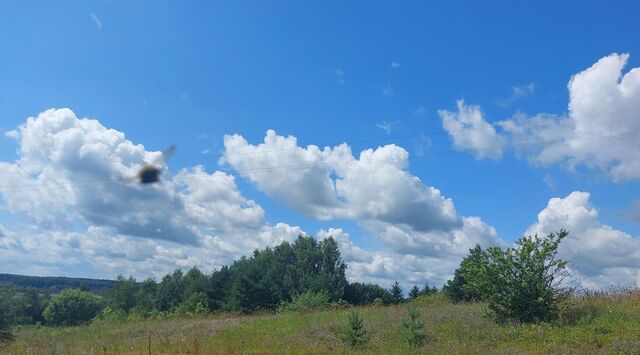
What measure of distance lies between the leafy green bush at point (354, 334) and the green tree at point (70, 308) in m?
76.9

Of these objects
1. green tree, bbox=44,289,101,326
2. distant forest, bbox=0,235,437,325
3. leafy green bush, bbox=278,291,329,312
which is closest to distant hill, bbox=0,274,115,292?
distant forest, bbox=0,235,437,325

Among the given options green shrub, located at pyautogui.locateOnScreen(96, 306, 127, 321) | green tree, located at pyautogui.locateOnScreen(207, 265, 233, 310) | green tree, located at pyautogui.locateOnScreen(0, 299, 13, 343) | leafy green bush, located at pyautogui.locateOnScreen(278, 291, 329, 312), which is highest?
green tree, located at pyautogui.locateOnScreen(207, 265, 233, 310)

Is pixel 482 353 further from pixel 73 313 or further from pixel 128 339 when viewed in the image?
pixel 73 313

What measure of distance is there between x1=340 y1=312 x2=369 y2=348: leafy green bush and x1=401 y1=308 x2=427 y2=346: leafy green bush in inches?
54.9

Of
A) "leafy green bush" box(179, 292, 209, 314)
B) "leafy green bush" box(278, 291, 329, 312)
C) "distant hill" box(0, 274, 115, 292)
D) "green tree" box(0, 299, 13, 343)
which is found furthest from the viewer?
"distant hill" box(0, 274, 115, 292)

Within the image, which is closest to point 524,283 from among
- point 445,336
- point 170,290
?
point 445,336

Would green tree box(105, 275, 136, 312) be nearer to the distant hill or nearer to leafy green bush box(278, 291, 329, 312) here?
the distant hill

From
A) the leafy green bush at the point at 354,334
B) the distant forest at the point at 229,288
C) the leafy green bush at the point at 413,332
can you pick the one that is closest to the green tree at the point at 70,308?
the distant forest at the point at 229,288

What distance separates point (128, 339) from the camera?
2562 centimetres

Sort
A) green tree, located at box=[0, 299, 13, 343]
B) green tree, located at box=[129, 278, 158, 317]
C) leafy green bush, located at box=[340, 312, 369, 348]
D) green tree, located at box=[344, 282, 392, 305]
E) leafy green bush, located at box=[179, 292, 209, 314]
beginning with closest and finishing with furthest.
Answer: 1. leafy green bush, located at box=[340, 312, 369, 348]
2. green tree, located at box=[0, 299, 13, 343]
3. leafy green bush, located at box=[179, 292, 209, 314]
4. green tree, located at box=[344, 282, 392, 305]
5. green tree, located at box=[129, 278, 158, 317]

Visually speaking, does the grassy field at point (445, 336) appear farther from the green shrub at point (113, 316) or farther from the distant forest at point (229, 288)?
the distant forest at point (229, 288)

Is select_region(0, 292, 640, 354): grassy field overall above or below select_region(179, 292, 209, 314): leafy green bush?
below

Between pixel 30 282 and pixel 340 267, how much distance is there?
88.1m

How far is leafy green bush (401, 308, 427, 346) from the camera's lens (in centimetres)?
1856
